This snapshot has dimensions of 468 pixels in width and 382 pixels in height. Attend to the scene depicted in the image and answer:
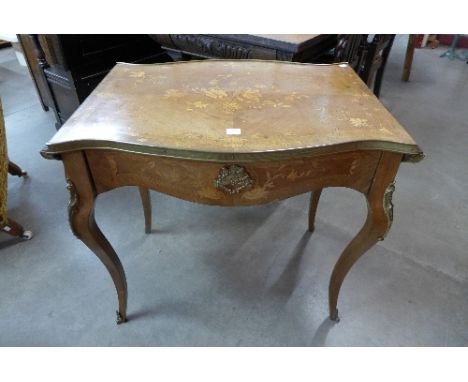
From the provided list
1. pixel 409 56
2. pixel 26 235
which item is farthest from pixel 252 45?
pixel 409 56

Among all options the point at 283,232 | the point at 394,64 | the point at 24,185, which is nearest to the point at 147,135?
the point at 283,232

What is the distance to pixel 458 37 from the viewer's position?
3635 mm

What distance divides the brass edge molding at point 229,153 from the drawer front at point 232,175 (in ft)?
0.09

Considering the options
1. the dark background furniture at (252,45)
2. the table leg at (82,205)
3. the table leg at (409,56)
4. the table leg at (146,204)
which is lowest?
the table leg at (146,204)

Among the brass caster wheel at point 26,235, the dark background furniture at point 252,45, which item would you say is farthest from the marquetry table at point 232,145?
the brass caster wheel at point 26,235

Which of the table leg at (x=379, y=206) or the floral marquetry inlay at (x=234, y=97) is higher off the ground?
the floral marquetry inlay at (x=234, y=97)

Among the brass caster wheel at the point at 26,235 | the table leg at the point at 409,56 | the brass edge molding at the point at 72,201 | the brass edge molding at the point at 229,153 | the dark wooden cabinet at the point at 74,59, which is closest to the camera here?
the brass edge molding at the point at 229,153

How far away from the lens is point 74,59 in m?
1.70

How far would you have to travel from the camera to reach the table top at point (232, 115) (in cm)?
67

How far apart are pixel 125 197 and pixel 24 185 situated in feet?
1.91

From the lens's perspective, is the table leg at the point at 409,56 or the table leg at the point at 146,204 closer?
the table leg at the point at 146,204

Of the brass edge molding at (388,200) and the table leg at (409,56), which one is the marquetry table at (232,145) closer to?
the brass edge molding at (388,200)

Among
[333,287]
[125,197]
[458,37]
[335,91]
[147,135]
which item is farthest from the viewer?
[458,37]

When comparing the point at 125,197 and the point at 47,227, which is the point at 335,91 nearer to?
the point at 125,197
